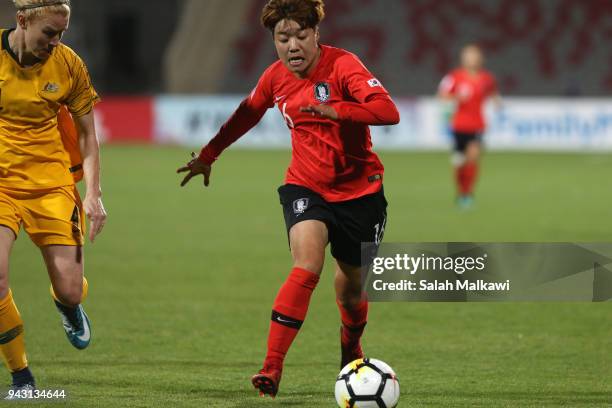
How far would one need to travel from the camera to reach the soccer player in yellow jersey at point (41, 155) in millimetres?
5320

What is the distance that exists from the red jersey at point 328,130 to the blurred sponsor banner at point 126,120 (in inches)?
875

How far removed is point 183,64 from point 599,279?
27834 millimetres

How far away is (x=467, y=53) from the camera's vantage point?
16391 mm

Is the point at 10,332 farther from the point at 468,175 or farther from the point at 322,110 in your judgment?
the point at 468,175

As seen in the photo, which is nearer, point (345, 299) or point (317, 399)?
point (317, 399)

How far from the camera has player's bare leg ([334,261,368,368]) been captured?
5.84m

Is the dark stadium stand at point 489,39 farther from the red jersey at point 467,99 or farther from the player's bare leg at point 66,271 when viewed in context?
the player's bare leg at point 66,271

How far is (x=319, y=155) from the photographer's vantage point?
18.5 feet

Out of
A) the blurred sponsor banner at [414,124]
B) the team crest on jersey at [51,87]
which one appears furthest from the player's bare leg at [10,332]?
the blurred sponsor banner at [414,124]

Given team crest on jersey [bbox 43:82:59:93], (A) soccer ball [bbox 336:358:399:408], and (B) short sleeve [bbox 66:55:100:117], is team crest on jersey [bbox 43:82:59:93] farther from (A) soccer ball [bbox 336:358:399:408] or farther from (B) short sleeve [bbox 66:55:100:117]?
(A) soccer ball [bbox 336:358:399:408]

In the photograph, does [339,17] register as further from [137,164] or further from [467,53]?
[467,53]

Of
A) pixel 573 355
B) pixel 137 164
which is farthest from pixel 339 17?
pixel 573 355

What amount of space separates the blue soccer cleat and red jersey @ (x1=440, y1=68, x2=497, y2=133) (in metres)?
10.6

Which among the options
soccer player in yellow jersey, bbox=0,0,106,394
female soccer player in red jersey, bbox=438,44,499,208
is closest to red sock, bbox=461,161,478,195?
female soccer player in red jersey, bbox=438,44,499,208
